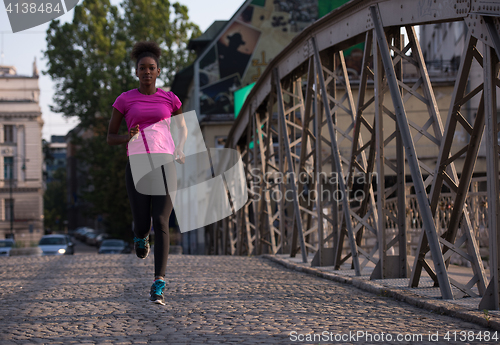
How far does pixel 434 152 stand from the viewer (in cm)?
4047

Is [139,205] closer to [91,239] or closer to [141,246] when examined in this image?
[141,246]

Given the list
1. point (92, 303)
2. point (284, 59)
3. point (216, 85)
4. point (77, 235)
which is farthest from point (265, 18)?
point (77, 235)


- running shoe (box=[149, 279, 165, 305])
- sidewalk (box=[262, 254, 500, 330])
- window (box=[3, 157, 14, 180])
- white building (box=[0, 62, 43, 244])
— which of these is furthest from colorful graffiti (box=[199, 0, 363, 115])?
running shoe (box=[149, 279, 165, 305])

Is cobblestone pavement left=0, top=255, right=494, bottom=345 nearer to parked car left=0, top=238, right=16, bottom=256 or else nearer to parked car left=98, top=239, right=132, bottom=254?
parked car left=0, top=238, right=16, bottom=256

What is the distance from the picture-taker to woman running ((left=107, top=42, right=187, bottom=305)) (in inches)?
231

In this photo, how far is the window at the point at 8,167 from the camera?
7219 centimetres

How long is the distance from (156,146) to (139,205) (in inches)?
19.7

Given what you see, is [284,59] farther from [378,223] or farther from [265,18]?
[265,18]

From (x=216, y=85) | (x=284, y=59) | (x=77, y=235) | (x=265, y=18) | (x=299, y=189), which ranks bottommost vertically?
(x=77, y=235)

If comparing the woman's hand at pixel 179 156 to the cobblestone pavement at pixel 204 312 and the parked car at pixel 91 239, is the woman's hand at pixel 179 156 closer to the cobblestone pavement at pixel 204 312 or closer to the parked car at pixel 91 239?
the cobblestone pavement at pixel 204 312

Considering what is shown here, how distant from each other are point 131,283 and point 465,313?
463cm

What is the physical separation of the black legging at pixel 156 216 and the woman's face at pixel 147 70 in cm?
69

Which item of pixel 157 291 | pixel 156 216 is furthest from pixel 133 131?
pixel 157 291

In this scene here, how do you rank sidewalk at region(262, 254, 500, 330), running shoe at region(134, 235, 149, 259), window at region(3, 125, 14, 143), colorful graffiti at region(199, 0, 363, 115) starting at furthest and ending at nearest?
window at region(3, 125, 14, 143)
colorful graffiti at region(199, 0, 363, 115)
running shoe at region(134, 235, 149, 259)
sidewalk at region(262, 254, 500, 330)
